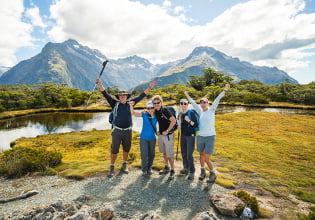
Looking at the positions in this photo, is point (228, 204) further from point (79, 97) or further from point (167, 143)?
point (79, 97)

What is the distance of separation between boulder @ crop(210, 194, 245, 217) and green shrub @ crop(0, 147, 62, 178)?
9637 mm

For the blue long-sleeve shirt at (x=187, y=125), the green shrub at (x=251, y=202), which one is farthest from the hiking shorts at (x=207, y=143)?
the green shrub at (x=251, y=202)

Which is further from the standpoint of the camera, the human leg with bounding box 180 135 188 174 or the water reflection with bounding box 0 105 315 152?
the water reflection with bounding box 0 105 315 152

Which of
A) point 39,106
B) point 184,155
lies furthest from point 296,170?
point 39,106

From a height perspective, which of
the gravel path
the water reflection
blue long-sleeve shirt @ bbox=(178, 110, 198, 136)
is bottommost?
the water reflection

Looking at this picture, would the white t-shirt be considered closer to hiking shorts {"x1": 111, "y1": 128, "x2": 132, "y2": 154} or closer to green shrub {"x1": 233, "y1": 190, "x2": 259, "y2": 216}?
green shrub {"x1": 233, "y1": 190, "x2": 259, "y2": 216}

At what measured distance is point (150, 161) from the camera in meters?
8.40

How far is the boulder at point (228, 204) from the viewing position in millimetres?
5753

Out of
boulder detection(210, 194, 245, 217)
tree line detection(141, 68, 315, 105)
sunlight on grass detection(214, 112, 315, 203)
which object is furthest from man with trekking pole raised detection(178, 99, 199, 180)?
tree line detection(141, 68, 315, 105)

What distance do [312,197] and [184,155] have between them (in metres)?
5.57

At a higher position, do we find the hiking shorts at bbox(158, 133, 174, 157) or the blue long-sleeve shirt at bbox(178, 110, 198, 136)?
the blue long-sleeve shirt at bbox(178, 110, 198, 136)

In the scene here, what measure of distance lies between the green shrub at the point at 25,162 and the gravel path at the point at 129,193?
744mm

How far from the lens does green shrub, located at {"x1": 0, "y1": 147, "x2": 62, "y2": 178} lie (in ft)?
31.9

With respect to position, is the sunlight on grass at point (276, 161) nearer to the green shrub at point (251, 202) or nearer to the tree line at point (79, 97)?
the green shrub at point (251, 202)
